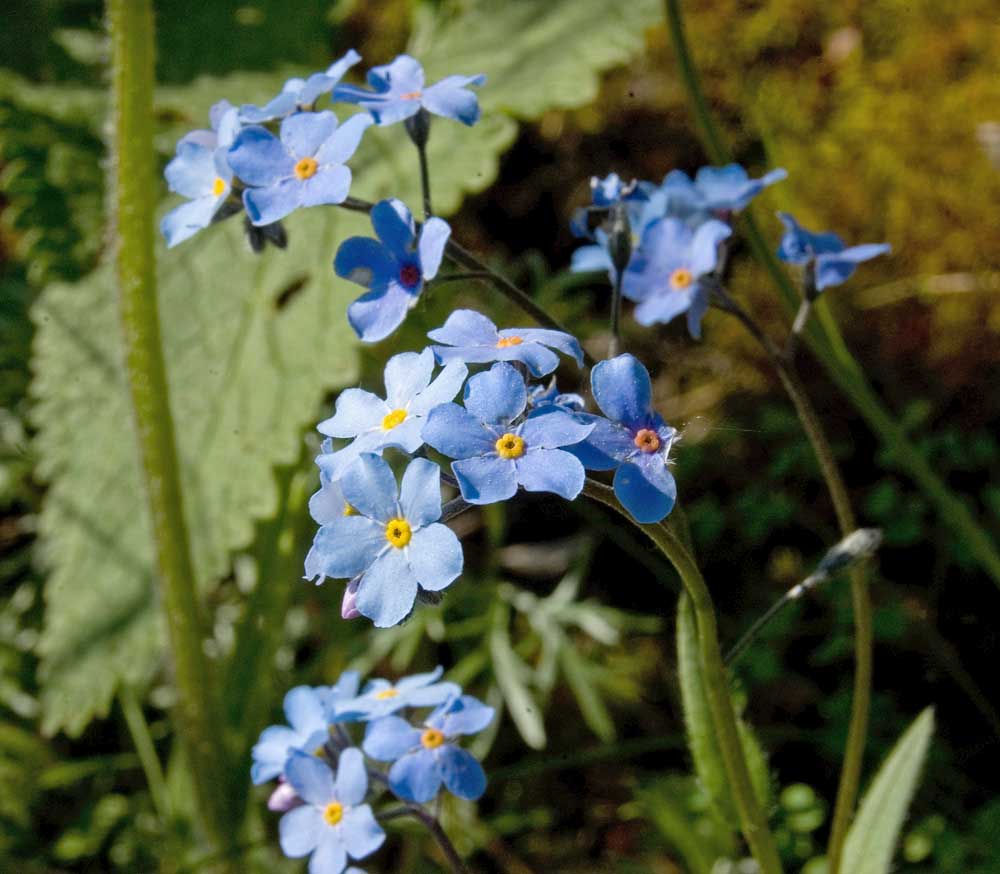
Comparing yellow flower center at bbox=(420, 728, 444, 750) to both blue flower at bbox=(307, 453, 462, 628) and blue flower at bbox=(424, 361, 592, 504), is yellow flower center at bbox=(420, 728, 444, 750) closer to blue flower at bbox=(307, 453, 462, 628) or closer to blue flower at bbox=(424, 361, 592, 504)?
blue flower at bbox=(307, 453, 462, 628)

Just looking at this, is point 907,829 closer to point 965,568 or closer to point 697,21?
point 965,568

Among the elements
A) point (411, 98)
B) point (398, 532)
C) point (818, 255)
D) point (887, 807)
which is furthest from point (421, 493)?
point (887, 807)

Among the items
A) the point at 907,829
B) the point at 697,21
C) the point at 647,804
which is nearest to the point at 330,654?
the point at 647,804

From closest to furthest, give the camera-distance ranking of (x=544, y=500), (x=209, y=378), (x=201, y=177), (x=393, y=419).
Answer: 1. (x=393, y=419)
2. (x=201, y=177)
3. (x=209, y=378)
4. (x=544, y=500)

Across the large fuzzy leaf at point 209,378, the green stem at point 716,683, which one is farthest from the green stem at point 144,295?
the green stem at point 716,683

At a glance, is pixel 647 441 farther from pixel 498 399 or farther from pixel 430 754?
pixel 430 754

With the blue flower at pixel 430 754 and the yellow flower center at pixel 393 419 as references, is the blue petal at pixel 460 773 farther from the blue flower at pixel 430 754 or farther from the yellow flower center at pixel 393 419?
the yellow flower center at pixel 393 419
